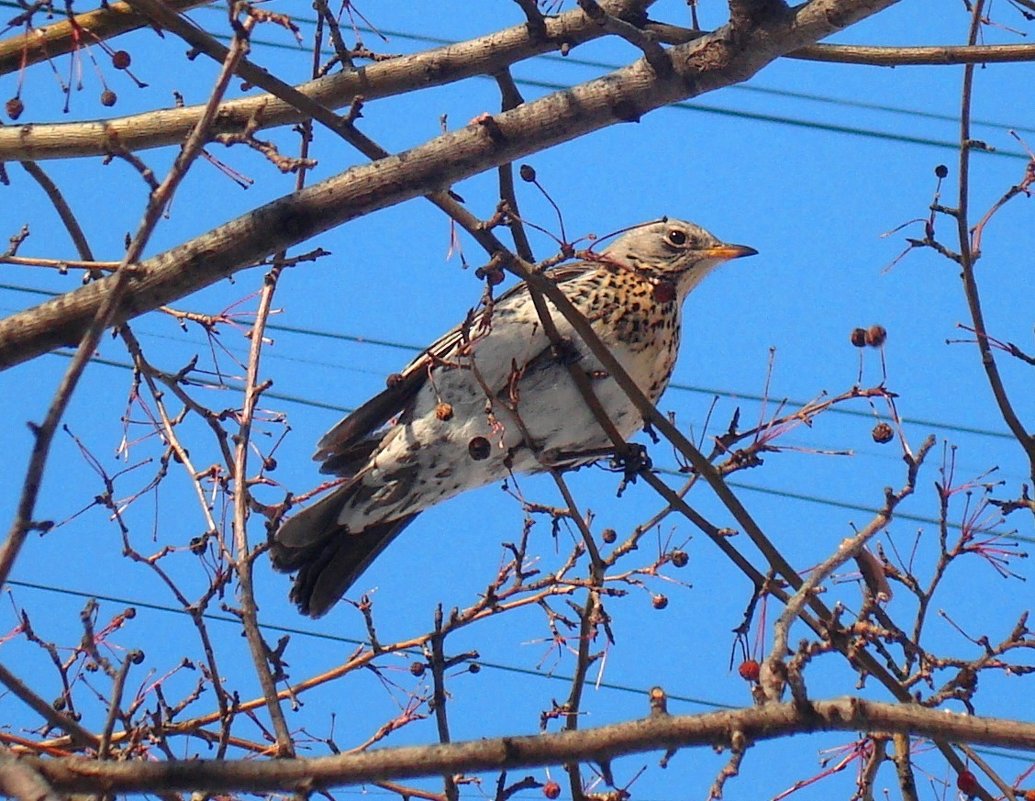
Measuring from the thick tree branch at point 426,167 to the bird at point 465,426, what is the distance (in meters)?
0.67

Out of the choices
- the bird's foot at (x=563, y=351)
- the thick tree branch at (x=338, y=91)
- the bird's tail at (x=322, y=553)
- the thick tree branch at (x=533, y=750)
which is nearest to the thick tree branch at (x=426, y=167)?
the thick tree branch at (x=338, y=91)

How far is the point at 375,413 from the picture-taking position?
88.1 inches

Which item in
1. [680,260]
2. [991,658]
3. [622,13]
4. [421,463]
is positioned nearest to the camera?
[991,658]

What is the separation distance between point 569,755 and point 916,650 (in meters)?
0.56

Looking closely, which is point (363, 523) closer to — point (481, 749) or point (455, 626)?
point (455, 626)

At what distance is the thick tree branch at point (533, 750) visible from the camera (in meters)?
Answer: 1.07

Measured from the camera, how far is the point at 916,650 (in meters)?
1.49

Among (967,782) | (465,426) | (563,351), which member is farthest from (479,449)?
(967,782)

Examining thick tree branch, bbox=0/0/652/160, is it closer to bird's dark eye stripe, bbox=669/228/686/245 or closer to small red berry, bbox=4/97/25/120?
small red berry, bbox=4/97/25/120

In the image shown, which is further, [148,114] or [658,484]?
[148,114]

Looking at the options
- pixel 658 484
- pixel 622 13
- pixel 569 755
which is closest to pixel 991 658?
pixel 658 484

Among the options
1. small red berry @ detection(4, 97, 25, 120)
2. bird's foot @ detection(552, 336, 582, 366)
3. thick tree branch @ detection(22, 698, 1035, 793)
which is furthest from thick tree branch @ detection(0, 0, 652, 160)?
thick tree branch @ detection(22, 698, 1035, 793)

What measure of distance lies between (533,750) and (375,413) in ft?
3.95

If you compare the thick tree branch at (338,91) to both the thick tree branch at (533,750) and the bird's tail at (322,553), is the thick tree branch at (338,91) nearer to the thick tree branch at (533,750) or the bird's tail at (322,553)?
the bird's tail at (322,553)
